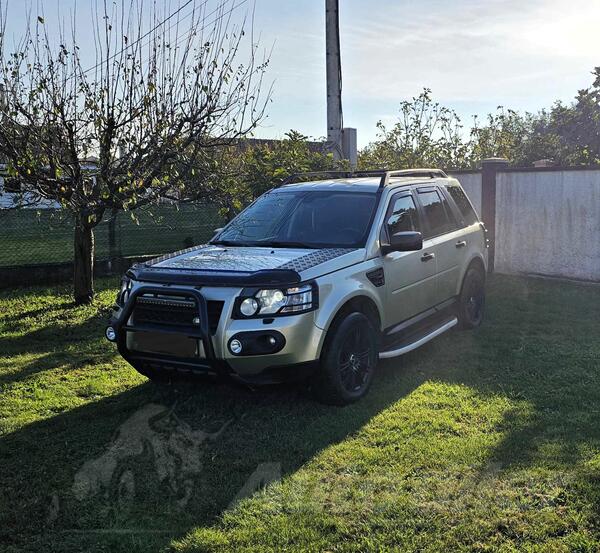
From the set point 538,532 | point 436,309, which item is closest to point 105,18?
point 436,309

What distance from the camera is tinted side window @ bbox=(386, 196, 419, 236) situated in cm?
582

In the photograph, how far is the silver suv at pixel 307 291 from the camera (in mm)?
4523

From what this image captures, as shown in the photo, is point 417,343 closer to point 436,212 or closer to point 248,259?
point 436,212

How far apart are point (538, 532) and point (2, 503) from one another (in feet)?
9.37

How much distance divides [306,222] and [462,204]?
245 centimetres

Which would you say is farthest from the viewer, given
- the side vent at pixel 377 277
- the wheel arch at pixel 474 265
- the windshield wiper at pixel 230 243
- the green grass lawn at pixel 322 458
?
the wheel arch at pixel 474 265

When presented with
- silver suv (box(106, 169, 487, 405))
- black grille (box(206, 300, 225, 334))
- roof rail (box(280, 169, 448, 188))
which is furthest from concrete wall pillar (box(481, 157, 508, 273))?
black grille (box(206, 300, 225, 334))

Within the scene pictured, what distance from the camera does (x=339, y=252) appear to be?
5195 millimetres

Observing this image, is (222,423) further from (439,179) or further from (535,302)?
(535,302)

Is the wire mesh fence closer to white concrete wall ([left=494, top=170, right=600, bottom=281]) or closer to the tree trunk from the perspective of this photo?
the tree trunk

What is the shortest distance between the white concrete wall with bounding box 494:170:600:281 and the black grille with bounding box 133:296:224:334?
7.61m

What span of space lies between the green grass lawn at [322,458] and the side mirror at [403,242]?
1.15 metres

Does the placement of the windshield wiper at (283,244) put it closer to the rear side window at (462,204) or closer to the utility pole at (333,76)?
the rear side window at (462,204)

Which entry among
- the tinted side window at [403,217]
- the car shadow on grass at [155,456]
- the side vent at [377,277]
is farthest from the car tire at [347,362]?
the tinted side window at [403,217]
